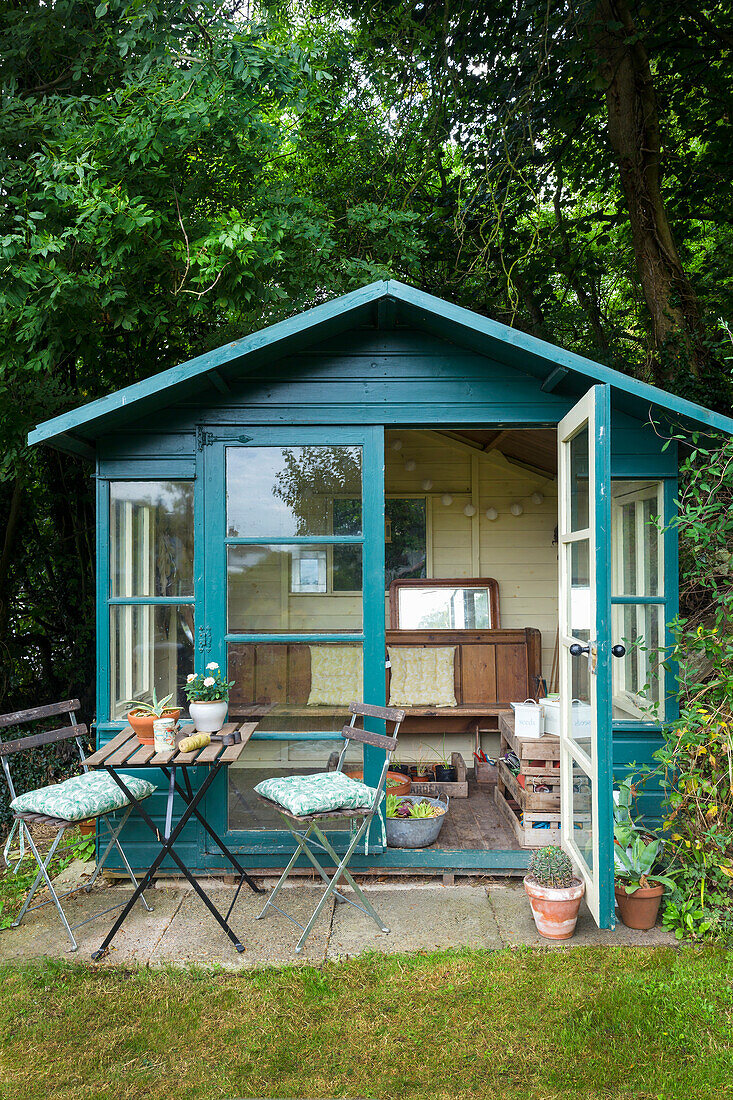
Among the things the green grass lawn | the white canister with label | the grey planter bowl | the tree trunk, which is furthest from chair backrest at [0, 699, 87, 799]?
the tree trunk

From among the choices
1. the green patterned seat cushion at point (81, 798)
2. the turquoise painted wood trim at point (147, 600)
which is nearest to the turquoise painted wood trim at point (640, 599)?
the turquoise painted wood trim at point (147, 600)

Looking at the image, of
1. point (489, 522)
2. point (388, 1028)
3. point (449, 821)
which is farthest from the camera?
point (489, 522)

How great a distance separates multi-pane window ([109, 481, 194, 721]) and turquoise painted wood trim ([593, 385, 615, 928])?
218cm

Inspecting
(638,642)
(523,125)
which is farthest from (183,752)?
(523,125)

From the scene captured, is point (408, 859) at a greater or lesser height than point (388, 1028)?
greater

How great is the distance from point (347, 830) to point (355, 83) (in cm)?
684

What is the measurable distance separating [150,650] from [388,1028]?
2.26 m

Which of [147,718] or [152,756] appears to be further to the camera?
[147,718]

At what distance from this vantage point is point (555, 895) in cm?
335

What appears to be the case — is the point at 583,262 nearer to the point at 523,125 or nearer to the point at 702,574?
the point at 523,125

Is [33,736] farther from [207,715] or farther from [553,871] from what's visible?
[553,871]

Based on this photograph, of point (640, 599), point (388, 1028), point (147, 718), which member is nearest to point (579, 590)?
point (640, 599)

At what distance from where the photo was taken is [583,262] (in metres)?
7.58

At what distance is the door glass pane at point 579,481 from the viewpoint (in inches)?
139
